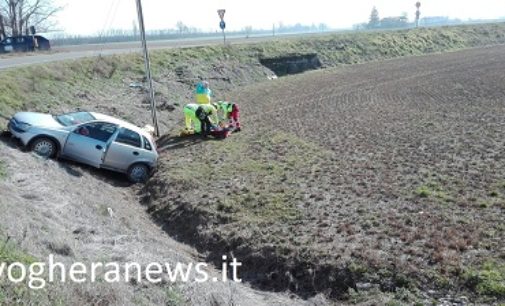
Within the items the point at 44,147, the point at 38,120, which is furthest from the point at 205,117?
the point at 44,147

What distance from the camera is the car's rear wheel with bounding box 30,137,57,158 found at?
1187cm

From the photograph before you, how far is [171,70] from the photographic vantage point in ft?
94.2

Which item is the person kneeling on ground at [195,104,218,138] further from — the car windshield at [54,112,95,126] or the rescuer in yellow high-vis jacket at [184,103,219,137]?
the car windshield at [54,112,95,126]

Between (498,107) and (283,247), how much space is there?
1666 cm

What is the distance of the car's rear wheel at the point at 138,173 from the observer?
13.4 meters

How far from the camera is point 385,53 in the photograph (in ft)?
173

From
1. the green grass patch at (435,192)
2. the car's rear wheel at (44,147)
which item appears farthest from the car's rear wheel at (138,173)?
the green grass patch at (435,192)

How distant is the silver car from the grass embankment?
2.55m

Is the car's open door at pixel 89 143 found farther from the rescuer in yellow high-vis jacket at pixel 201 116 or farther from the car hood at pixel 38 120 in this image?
the rescuer in yellow high-vis jacket at pixel 201 116

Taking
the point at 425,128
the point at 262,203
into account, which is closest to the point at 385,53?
the point at 425,128

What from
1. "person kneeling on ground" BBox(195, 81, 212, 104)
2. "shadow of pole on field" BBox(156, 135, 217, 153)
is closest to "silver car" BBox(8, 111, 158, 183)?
→ "shadow of pole on field" BBox(156, 135, 217, 153)

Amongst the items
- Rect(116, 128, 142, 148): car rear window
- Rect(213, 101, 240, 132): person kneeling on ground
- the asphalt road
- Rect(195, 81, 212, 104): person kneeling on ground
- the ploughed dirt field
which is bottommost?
the ploughed dirt field

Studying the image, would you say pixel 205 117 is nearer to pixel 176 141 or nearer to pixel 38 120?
pixel 176 141

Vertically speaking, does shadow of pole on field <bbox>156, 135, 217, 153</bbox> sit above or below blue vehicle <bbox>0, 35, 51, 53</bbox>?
below
